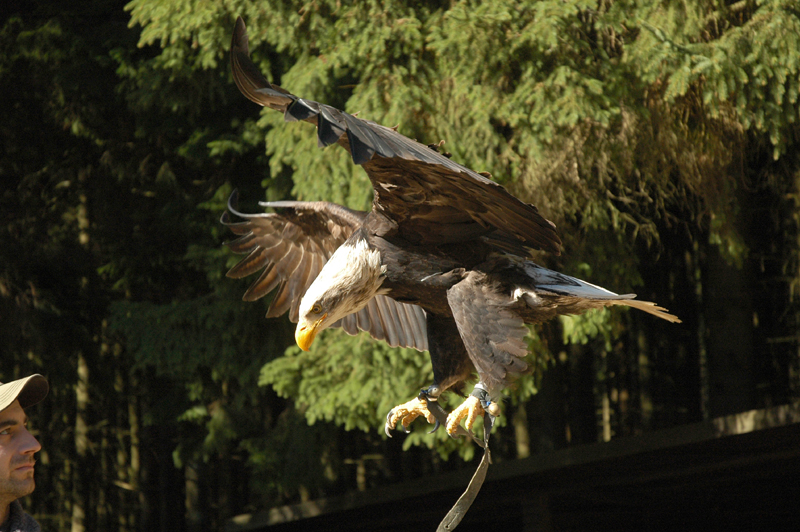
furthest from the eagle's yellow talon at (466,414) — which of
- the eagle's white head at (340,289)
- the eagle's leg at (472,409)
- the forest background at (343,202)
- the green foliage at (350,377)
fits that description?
the green foliage at (350,377)

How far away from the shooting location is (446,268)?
2873 mm

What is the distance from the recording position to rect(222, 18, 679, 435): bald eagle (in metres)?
2.65

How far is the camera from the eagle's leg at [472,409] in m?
2.73

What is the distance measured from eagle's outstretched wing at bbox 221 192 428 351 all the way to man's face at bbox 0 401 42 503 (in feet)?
3.61

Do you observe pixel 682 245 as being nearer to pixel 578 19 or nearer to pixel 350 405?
pixel 578 19

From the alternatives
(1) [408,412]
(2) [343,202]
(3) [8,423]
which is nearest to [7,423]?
(3) [8,423]

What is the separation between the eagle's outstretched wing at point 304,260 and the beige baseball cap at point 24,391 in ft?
3.14

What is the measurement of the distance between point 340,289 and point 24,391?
905 mm

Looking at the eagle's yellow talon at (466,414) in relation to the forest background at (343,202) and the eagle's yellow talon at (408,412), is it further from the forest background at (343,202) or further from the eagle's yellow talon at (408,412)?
the forest background at (343,202)

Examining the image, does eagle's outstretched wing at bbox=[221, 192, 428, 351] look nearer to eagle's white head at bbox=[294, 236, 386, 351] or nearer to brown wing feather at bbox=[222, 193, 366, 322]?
brown wing feather at bbox=[222, 193, 366, 322]

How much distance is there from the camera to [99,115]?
1076cm

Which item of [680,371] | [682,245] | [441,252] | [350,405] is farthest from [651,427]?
[441,252]

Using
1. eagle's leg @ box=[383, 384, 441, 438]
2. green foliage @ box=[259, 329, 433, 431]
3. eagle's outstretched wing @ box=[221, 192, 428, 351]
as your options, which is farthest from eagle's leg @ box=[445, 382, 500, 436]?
green foliage @ box=[259, 329, 433, 431]

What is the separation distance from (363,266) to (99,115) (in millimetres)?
8799
